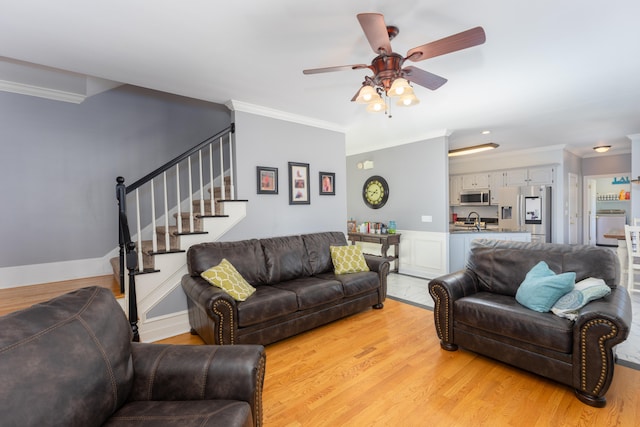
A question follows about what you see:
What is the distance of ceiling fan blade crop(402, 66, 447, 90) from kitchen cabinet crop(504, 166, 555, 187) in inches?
218

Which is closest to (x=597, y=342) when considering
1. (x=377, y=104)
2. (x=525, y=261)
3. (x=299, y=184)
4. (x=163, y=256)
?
(x=525, y=261)

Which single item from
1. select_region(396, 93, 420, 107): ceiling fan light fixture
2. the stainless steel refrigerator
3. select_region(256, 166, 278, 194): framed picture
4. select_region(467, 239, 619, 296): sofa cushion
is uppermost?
select_region(396, 93, 420, 107): ceiling fan light fixture

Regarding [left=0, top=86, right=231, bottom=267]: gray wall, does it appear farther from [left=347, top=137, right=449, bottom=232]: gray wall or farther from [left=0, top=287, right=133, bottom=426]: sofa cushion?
[left=347, top=137, right=449, bottom=232]: gray wall

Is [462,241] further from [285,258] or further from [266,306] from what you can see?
[266,306]

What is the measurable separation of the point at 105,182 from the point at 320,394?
371 cm

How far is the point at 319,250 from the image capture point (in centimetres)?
376

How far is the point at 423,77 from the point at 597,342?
210cm

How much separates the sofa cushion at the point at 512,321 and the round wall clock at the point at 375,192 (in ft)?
11.0

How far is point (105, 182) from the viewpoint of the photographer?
12.3 ft

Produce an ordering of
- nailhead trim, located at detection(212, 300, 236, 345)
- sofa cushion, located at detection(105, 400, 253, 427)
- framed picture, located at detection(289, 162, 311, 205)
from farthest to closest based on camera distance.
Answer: framed picture, located at detection(289, 162, 311, 205) → nailhead trim, located at detection(212, 300, 236, 345) → sofa cushion, located at detection(105, 400, 253, 427)

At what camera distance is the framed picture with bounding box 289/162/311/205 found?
13.0 feet

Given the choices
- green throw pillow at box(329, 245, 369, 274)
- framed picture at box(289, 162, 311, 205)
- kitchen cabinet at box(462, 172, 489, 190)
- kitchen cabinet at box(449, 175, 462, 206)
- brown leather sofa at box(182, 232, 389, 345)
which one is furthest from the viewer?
kitchen cabinet at box(449, 175, 462, 206)

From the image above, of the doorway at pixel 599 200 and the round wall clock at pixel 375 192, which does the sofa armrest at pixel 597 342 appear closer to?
the round wall clock at pixel 375 192

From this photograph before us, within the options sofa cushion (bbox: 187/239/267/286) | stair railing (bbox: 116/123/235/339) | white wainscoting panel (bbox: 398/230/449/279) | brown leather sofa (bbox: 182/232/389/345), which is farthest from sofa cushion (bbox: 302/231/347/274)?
white wainscoting panel (bbox: 398/230/449/279)
